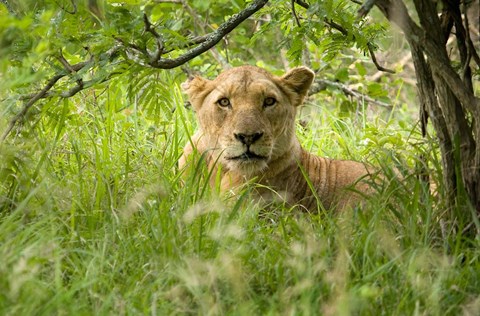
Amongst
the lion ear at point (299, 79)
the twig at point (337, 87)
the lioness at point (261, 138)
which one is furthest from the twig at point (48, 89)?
the twig at point (337, 87)

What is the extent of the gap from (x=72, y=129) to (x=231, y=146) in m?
0.92

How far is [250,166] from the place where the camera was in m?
4.38

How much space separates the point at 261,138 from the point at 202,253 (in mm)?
1482

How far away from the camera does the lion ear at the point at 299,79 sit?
16.0 ft

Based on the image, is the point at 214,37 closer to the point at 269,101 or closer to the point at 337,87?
the point at 269,101

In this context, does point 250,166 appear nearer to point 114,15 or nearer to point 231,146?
point 231,146

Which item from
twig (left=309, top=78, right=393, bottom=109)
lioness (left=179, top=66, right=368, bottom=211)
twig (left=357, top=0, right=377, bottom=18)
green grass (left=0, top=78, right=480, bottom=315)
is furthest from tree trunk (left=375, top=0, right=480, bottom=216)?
twig (left=309, top=78, right=393, bottom=109)

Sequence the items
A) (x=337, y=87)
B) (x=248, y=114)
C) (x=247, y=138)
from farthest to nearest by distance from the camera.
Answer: (x=337, y=87) → (x=248, y=114) → (x=247, y=138)

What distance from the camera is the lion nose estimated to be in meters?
4.30

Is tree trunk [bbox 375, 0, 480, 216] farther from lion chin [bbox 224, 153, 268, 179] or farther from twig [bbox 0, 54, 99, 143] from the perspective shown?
twig [bbox 0, 54, 99, 143]

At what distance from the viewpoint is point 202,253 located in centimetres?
295

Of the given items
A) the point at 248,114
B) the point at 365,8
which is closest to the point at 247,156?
the point at 248,114

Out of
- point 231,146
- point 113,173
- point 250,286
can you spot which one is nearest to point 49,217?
point 250,286

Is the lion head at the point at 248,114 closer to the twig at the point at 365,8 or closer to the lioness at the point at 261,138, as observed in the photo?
the lioness at the point at 261,138
